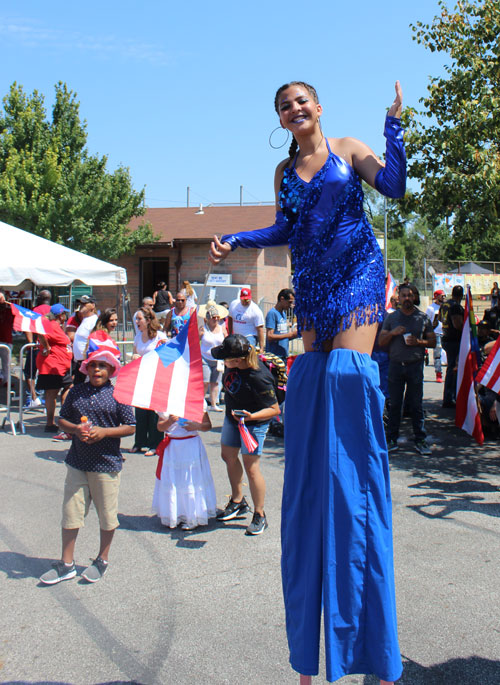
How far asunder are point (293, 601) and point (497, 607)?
1967mm

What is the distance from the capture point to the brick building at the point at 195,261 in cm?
2612

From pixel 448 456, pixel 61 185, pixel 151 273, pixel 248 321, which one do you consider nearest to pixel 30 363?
pixel 248 321

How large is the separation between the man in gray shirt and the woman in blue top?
19.1ft

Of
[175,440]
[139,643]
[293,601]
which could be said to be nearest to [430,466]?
[175,440]

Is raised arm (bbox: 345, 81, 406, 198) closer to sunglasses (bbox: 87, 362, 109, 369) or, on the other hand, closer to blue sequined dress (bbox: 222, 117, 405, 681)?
blue sequined dress (bbox: 222, 117, 405, 681)

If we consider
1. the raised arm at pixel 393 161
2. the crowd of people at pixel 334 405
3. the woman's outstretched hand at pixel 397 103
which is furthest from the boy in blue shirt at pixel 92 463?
the woman's outstretched hand at pixel 397 103

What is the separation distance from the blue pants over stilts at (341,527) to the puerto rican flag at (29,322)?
7673mm

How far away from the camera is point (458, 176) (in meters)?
7.49

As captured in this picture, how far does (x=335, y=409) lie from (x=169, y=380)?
243 centimetres

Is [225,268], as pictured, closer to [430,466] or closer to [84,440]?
[430,466]

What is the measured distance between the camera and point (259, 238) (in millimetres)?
2699

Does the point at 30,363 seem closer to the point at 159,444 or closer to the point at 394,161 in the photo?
the point at 159,444

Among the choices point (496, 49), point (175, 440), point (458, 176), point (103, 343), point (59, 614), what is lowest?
point (59, 614)

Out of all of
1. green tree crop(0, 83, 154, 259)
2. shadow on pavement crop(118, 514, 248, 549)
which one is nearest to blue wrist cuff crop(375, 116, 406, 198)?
shadow on pavement crop(118, 514, 248, 549)
